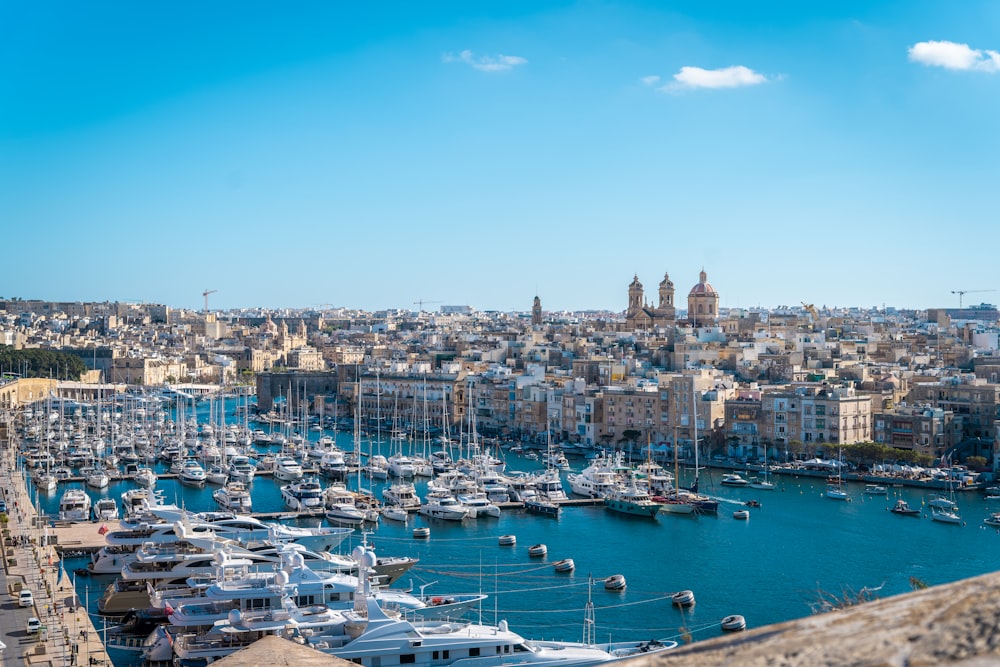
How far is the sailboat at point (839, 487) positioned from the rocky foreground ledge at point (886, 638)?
1994 cm

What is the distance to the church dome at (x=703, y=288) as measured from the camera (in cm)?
4838

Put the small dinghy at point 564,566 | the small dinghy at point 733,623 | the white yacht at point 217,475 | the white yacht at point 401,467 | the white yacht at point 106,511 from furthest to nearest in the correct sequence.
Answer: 1. the white yacht at point 401,467
2. the white yacht at point 217,475
3. the white yacht at point 106,511
4. the small dinghy at point 564,566
5. the small dinghy at point 733,623

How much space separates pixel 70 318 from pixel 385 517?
68273 millimetres

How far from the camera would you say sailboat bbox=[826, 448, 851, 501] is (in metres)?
20.5

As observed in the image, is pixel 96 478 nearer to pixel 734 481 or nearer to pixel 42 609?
pixel 42 609

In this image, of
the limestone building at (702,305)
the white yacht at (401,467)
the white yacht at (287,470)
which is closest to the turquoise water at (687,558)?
the white yacht at (287,470)

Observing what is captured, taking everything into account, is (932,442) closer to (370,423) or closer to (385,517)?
(385,517)

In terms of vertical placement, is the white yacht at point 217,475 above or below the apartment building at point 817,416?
below

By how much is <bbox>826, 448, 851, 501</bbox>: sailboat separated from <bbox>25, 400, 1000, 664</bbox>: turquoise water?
295 mm

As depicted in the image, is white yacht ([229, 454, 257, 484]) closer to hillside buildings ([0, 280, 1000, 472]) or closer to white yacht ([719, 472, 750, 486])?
hillside buildings ([0, 280, 1000, 472])

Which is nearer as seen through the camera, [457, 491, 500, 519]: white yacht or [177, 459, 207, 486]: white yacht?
[457, 491, 500, 519]: white yacht

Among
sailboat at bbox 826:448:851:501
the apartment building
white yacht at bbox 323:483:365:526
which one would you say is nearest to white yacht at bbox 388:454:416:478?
white yacht at bbox 323:483:365:526

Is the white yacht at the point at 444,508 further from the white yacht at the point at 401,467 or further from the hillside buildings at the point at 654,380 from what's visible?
the hillside buildings at the point at 654,380

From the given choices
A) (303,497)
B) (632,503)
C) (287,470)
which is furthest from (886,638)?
(287,470)
